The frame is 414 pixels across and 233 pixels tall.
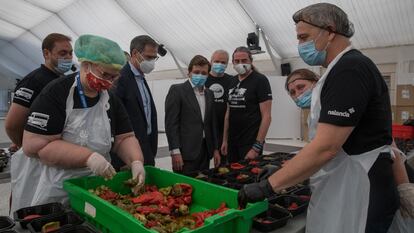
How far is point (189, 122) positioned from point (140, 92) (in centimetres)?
40

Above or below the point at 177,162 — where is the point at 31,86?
above

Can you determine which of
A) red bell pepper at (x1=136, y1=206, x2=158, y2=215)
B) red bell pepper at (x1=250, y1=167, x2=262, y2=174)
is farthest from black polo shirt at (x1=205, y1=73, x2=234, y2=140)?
red bell pepper at (x1=136, y1=206, x2=158, y2=215)

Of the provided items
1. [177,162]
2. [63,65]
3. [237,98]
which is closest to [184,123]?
[177,162]

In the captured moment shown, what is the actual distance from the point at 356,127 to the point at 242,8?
427 cm

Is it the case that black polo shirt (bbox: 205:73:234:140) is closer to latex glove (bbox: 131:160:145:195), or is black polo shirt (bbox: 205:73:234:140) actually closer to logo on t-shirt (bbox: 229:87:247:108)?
logo on t-shirt (bbox: 229:87:247:108)

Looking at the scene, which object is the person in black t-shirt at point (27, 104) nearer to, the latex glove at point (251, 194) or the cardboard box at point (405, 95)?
the latex glove at point (251, 194)

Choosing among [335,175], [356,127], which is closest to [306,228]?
[335,175]

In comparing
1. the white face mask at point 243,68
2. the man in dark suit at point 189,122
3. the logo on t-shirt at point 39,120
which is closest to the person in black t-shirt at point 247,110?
the white face mask at point 243,68

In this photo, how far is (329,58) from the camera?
3.58ft

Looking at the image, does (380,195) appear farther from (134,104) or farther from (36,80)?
(36,80)

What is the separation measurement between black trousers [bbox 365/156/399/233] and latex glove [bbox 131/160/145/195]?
814 millimetres

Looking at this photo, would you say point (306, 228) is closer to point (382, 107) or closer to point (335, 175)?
point (335, 175)

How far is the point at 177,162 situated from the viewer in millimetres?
2062

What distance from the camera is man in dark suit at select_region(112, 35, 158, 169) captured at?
1811mm
